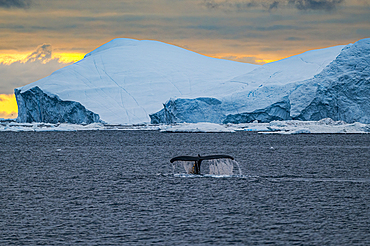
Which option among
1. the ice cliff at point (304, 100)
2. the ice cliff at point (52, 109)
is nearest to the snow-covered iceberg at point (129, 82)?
the ice cliff at point (52, 109)

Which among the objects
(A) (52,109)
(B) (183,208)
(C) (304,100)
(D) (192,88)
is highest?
(D) (192,88)

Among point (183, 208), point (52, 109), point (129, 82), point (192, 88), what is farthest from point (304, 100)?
point (129, 82)

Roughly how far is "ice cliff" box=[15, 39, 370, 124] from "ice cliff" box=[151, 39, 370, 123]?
12 cm

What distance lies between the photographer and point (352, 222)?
12766mm

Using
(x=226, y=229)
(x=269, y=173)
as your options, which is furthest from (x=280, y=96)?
(x=226, y=229)

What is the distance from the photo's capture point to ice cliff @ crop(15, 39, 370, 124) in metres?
64.8

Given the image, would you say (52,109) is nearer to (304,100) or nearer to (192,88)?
(192,88)

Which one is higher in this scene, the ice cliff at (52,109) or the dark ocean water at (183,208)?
the ice cliff at (52,109)

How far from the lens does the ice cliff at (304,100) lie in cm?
6294

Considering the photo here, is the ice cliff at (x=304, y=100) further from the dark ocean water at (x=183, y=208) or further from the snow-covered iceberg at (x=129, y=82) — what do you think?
the dark ocean water at (x=183, y=208)

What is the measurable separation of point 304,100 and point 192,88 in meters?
44.7

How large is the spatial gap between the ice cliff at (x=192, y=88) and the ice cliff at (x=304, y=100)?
12cm

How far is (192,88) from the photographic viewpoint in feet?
354

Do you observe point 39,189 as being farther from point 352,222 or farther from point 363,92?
point 363,92
